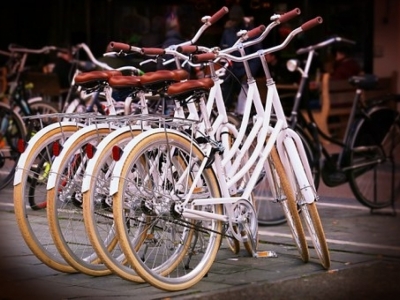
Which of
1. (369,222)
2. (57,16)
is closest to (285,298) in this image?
(369,222)

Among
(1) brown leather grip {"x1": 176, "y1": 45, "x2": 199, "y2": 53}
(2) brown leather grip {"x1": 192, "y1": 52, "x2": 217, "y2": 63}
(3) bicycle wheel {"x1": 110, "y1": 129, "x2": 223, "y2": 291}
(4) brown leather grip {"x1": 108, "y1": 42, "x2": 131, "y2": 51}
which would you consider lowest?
(3) bicycle wheel {"x1": 110, "y1": 129, "x2": 223, "y2": 291}

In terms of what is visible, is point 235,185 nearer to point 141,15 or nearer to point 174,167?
point 174,167

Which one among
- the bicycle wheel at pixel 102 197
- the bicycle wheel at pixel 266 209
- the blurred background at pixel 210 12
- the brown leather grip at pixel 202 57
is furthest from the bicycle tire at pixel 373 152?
the blurred background at pixel 210 12

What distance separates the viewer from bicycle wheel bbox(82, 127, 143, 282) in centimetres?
597

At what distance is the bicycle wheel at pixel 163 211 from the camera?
5.89 meters

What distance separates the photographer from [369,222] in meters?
9.14

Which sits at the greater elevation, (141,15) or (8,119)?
(141,15)

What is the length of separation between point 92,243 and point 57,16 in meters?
12.1

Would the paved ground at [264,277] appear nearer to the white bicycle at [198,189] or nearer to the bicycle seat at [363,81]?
the white bicycle at [198,189]

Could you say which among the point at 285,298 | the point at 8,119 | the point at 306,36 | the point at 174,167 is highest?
the point at 306,36

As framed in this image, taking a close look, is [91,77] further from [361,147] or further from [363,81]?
[363,81]

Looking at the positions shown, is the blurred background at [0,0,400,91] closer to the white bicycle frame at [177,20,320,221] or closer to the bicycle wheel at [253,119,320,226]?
the bicycle wheel at [253,119,320,226]

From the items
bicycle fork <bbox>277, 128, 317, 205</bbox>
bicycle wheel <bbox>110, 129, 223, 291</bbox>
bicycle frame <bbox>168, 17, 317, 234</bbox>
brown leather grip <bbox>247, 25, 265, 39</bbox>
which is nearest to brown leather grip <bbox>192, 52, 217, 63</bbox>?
bicycle frame <bbox>168, 17, 317, 234</bbox>

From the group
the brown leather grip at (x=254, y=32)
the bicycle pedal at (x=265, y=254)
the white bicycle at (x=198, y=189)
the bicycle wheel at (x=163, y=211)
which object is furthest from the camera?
the bicycle pedal at (x=265, y=254)
